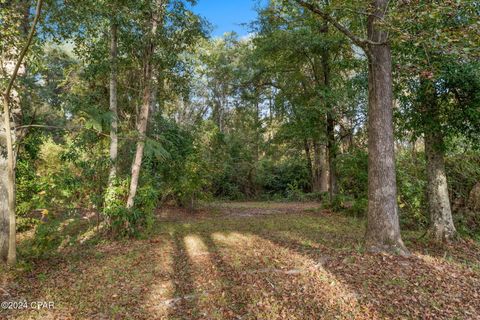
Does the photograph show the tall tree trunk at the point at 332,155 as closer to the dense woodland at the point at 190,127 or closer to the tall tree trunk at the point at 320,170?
the dense woodland at the point at 190,127

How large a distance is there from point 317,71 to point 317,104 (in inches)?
118

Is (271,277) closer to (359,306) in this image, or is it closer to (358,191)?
(359,306)

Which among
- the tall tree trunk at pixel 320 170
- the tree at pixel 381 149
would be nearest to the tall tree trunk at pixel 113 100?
the tree at pixel 381 149

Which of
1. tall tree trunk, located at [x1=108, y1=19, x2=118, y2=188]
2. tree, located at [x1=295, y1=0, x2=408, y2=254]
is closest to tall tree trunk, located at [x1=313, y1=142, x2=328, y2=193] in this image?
tree, located at [x1=295, y1=0, x2=408, y2=254]

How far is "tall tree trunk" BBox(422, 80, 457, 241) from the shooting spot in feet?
18.1

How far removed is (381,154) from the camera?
4680 mm

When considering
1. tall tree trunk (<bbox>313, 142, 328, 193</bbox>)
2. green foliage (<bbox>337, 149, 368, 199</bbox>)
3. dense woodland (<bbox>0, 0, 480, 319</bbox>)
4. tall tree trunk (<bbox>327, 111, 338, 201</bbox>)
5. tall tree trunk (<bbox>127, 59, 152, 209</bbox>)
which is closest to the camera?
dense woodland (<bbox>0, 0, 480, 319</bbox>)

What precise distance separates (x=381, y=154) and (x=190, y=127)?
308 inches

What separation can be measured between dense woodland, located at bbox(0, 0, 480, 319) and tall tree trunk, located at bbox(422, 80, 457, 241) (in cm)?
2

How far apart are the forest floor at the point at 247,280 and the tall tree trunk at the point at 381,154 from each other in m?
0.35

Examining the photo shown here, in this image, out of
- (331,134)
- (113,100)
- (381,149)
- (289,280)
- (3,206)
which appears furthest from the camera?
(331,134)

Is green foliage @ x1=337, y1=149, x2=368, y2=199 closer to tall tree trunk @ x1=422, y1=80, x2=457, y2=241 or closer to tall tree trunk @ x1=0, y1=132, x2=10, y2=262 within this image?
tall tree trunk @ x1=422, y1=80, x2=457, y2=241

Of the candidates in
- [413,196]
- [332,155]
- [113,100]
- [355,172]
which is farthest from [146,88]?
[332,155]

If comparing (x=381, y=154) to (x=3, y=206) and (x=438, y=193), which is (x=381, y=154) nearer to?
(x=438, y=193)
